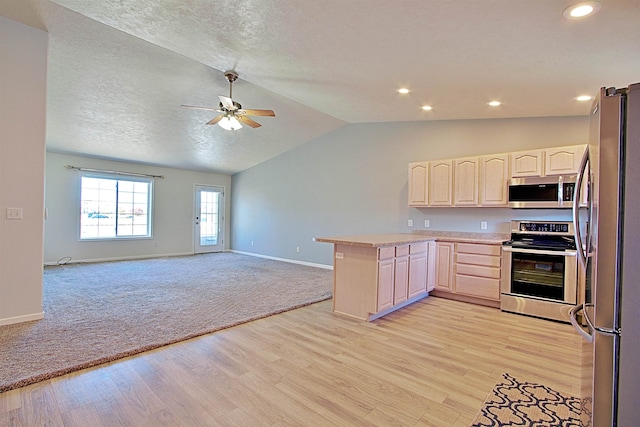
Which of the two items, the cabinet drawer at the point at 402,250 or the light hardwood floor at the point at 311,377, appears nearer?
the light hardwood floor at the point at 311,377

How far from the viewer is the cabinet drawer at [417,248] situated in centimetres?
402

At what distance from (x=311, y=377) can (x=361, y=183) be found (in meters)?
4.43

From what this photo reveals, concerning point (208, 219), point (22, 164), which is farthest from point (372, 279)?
point (208, 219)

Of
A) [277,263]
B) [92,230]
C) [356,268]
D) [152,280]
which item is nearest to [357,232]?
[277,263]

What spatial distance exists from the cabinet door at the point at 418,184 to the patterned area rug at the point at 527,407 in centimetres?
308

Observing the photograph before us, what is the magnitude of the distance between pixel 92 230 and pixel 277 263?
4.23 m

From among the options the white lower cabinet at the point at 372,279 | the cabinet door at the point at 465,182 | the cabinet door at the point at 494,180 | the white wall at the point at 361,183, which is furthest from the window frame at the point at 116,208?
the cabinet door at the point at 494,180

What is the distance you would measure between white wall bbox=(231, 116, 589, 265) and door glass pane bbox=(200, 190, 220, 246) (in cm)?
59

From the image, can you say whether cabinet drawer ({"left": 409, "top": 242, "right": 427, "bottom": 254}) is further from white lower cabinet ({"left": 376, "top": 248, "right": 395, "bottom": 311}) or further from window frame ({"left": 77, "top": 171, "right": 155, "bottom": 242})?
window frame ({"left": 77, "top": 171, "right": 155, "bottom": 242})

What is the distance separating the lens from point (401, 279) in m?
3.86

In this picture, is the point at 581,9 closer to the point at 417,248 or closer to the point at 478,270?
the point at 417,248

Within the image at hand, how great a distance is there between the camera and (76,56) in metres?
3.64

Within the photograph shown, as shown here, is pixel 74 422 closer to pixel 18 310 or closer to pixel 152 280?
pixel 18 310

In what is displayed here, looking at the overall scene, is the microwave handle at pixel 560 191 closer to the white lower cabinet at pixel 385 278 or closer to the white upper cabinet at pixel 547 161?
the white upper cabinet at pixel 547 161
